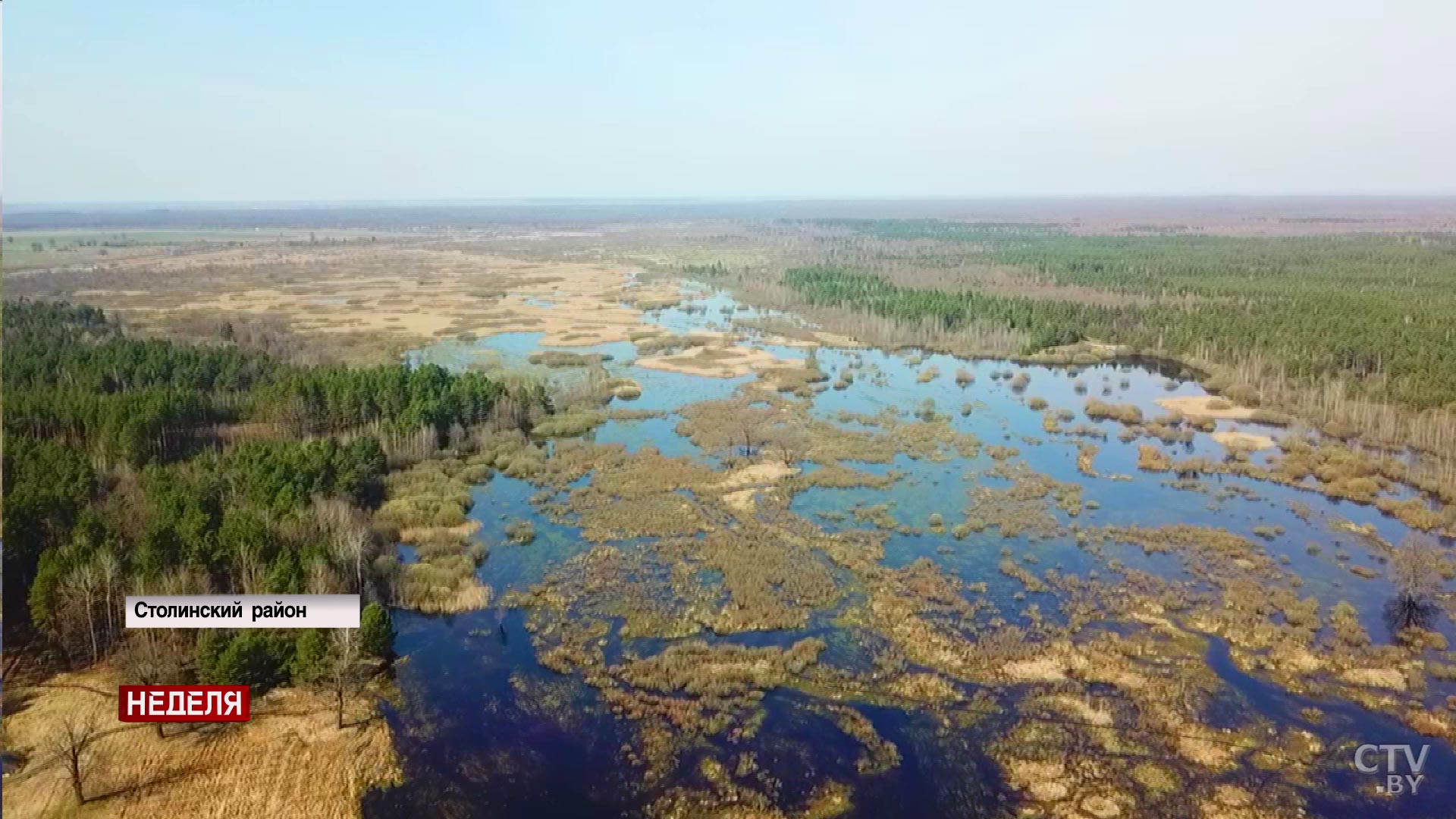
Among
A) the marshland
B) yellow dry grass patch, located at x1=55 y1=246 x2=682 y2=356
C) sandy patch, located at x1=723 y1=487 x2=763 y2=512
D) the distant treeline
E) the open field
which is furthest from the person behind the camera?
yellow dry grass patch, located at x1=55 y1=246 x2=682 y2=356

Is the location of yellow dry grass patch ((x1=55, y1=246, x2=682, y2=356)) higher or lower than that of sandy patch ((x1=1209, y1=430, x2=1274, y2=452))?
higher

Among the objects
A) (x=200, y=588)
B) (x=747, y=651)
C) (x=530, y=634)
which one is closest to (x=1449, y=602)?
(x=747, y=651)

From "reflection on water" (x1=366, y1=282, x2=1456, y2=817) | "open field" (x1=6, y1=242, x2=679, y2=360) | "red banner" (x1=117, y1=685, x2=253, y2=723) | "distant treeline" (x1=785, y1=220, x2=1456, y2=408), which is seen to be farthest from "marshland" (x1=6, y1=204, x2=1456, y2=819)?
"open field" (x1=6, y1=242, x2=679, y2=360)

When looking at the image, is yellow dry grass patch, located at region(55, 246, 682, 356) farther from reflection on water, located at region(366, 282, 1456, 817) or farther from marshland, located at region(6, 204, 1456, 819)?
reflection on water, located at region(366, 282, 1456, 817)

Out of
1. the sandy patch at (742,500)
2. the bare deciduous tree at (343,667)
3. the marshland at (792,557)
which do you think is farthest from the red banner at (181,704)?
the sandy patch at (742,500)

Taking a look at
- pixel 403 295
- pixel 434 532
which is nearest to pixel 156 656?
pixel 434 532

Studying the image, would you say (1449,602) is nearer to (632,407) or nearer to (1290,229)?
(632,407)
